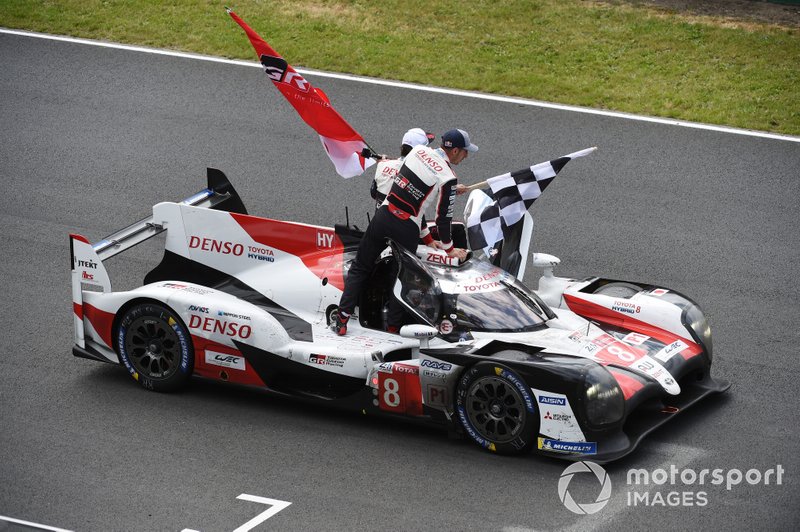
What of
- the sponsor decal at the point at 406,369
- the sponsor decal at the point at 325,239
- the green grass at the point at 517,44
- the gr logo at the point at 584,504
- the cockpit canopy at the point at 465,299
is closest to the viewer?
the gr logo at the point at 584,504

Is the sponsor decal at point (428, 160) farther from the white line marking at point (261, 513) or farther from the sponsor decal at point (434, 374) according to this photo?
the white line marking at point (261, 513)

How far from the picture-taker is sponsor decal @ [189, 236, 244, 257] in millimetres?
10734

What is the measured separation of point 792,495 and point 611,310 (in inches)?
88.6

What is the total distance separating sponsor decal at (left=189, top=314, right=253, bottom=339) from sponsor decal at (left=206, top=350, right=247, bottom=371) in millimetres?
178

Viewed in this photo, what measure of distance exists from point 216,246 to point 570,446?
376 cm

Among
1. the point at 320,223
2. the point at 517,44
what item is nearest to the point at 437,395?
the point at 320,223

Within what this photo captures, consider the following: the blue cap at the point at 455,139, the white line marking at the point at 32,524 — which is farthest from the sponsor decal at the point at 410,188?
the white line marking at the point at 32,524

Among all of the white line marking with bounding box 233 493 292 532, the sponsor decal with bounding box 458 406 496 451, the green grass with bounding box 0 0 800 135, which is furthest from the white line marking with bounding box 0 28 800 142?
the white line marking with bounding box 233 493 292 532

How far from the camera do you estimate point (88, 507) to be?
8672mm

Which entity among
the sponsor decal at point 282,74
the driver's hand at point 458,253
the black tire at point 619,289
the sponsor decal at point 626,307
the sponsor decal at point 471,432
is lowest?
the sponsor decal at point 471,432

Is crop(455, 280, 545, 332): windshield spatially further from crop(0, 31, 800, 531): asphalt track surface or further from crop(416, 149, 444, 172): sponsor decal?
crop(416, 149, 444, 172): sponsor decal

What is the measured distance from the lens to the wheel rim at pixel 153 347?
1016 centimetres

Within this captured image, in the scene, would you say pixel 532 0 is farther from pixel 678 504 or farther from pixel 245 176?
pixel 678 504

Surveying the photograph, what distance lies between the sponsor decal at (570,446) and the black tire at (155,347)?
122 inches
